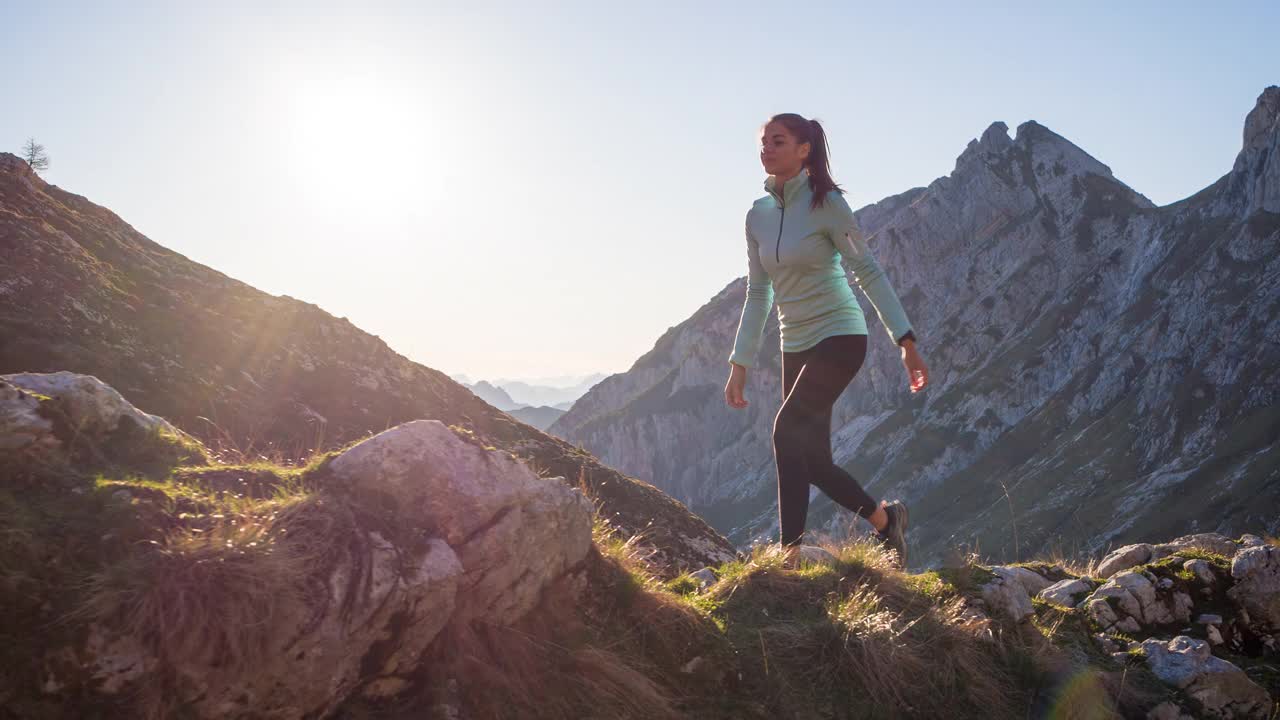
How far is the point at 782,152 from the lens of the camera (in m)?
6.07

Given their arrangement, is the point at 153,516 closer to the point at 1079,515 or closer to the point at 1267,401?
the point at 1079,515

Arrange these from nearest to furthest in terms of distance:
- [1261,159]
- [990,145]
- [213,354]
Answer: [213,354] < [1261,159] < [990,145]

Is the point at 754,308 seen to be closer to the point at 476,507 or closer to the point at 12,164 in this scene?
the point at 476,507

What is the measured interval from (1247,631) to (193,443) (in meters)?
8.12

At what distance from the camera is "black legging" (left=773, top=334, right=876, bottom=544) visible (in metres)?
6.02

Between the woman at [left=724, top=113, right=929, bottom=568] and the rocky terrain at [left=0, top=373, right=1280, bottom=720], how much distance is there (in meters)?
0.64

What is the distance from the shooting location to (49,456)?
12.1 feet

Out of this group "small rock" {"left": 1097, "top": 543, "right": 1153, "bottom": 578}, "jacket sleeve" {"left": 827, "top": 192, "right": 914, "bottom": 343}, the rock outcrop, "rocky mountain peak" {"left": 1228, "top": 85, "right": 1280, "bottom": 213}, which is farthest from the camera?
"rocky mountain peak" {"left": 1228, "top": 85, "right": 1280, "bottom": 213}

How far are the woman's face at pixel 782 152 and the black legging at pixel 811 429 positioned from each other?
4.66 ft

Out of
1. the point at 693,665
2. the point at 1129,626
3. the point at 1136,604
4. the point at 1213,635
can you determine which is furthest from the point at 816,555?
the point at 1213,635

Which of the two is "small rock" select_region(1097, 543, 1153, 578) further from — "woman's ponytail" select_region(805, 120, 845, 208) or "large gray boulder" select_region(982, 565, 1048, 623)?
"woman's ponytail" select_region(805, 120, 845, 208)

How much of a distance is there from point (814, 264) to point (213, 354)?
10128mm

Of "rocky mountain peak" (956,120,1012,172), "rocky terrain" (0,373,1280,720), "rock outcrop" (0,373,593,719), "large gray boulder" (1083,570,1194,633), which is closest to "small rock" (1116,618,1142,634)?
"large gray boulder" (1083,570,1194,633)

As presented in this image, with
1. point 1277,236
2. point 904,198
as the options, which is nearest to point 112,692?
point 1277,236
